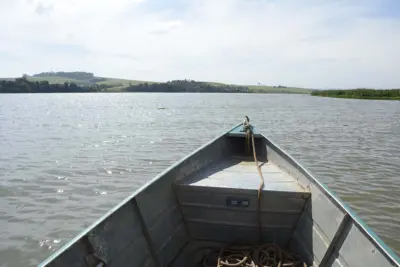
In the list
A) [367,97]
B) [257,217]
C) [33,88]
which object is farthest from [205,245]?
[33,88]

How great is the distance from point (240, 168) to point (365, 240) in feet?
12.5

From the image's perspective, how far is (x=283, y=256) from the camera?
5.29 m

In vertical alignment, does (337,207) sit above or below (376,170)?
above

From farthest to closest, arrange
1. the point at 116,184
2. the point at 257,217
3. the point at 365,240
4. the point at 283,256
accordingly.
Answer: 1. the point at 116,184
2. the point at 257,217
3. the point at 283,256
4. the point at 365,240

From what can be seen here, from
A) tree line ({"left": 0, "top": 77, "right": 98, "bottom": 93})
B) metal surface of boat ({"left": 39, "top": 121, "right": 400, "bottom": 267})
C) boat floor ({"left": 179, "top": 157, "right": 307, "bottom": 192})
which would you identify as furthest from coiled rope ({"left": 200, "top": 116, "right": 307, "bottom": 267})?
tree line ({"left": 0, "top": 77, "right": 98, "bottom": 93})

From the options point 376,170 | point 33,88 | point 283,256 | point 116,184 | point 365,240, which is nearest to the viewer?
point 365,240

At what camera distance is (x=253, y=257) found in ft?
17.4

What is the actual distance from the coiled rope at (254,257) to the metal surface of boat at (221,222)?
0.79 ft

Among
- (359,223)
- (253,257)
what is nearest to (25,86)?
(253,257)

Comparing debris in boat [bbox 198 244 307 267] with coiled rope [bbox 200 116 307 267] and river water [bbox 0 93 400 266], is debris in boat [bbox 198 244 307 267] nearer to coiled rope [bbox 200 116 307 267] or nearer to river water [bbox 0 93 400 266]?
coiled rope [bbox 200 116 307 267]

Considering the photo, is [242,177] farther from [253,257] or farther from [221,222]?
[253,257]

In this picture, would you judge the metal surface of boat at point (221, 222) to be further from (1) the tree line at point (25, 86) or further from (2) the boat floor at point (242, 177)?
(1) the tree line at point (25, 86)

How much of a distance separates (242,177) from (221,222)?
118 cm

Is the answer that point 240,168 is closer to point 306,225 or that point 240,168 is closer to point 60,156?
point 306,225
